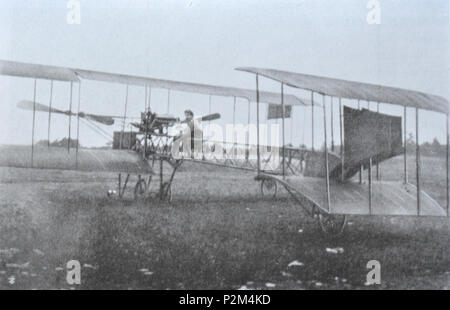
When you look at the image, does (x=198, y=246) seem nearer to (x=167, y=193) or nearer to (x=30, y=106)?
(x=167, y=193)

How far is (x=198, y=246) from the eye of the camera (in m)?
6.10

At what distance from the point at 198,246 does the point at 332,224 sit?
2.72 m

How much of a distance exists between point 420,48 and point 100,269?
633cm

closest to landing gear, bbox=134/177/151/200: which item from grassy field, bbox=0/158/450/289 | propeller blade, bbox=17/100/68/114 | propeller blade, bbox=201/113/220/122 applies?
grassy field, bbox=0/158/450/289

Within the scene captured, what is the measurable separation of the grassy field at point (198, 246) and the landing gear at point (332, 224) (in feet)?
0.63

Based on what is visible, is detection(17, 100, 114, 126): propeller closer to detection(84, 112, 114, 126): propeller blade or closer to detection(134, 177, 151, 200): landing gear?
detection(84, 112, 114, 126): propeller blade

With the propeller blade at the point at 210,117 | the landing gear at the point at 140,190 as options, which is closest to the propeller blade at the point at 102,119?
the landing gear at the point at 140,190

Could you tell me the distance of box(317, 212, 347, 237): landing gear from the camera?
23.6 ft

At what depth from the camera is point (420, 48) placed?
7.32 meters

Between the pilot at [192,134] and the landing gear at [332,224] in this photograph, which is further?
the pilot at [192,134]

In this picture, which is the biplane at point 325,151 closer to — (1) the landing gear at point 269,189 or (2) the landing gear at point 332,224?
(2) the landing gear at point 332,224

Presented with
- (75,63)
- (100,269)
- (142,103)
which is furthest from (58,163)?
(100,269)

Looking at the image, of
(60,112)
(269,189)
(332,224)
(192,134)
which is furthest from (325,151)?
(60,112)

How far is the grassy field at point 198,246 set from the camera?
527 cm
